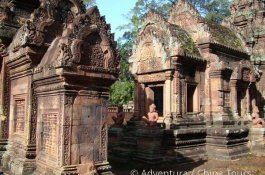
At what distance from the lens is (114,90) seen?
27.2m

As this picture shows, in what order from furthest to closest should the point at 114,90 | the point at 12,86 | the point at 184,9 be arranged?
the point at 114,90
the point at 184,9
the point at 12,86

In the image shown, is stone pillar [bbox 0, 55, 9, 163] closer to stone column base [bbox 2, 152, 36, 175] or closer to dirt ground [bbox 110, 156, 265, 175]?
stone column base [bbox 2, 152, 36, 175]

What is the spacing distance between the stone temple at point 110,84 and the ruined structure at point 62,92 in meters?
0.02

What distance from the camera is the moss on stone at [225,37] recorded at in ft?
45.6

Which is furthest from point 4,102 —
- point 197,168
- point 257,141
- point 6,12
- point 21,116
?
point 257,141

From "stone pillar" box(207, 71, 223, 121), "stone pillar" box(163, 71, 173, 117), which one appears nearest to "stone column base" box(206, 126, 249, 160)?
"stone pillar" box(207, 71, 223, 121)

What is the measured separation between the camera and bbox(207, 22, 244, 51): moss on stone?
13.9 meters

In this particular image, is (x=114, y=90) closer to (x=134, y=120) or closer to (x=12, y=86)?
(x=134, y=120)

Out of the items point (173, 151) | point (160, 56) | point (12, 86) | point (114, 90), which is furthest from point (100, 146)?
point (114, 90)

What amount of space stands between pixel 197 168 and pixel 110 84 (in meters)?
5.79

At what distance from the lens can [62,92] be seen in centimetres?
505

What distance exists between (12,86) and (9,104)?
0.49m

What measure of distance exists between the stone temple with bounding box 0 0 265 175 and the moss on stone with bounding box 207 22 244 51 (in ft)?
0.25

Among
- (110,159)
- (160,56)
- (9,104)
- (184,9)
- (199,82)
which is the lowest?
(110,159)
